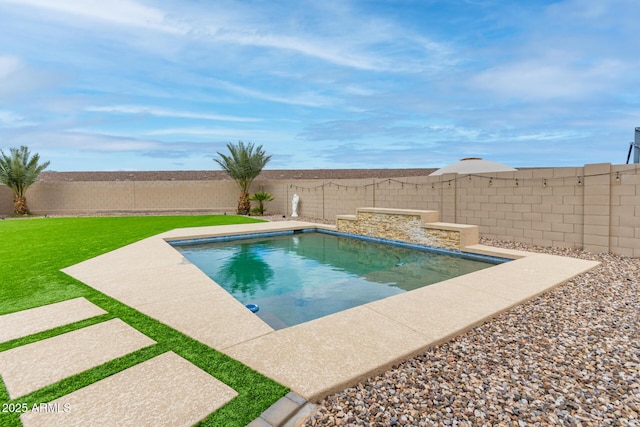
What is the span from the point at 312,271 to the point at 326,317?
3.40m

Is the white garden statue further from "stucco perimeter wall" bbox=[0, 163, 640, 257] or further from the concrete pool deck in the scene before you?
the concrete pool deck

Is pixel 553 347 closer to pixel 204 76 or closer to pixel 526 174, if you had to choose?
pixel 526 174

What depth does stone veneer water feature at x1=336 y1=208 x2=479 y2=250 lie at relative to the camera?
8.84m

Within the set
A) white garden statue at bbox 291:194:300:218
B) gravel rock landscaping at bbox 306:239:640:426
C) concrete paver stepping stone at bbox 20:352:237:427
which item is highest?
white garden statue at bbox 291:194:300:218

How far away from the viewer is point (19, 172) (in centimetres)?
1847

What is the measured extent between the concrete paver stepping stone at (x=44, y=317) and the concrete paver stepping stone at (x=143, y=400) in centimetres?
168

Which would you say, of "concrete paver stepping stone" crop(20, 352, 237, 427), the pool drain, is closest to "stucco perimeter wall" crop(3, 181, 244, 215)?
the pool drain

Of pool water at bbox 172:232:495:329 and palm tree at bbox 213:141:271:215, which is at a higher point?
palm tree at bbox 213:141:271:215

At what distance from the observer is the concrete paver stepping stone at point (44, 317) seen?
3.65m

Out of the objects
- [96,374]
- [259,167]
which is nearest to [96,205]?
[259,167]

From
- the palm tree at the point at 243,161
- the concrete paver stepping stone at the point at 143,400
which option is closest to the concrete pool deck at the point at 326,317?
the concrete paver stepping stone at the point at 143,400

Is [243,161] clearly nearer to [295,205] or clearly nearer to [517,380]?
[295,205]

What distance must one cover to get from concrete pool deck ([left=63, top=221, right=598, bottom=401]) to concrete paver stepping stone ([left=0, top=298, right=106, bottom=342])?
45 centimetres

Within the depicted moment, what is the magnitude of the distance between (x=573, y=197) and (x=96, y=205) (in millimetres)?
23750
